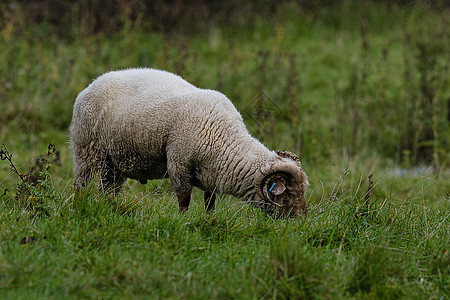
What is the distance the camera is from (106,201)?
4.18 m

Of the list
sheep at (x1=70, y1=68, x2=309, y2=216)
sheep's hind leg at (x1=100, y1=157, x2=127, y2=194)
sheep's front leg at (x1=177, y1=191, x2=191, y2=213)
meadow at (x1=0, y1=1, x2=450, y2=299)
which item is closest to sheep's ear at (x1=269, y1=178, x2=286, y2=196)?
sheep at (x1=70, y1=68, x2=309, y2=216)

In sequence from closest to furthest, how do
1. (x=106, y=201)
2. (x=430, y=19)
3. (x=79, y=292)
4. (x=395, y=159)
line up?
(x=79, y=292), (x=106, y=201), (x=395, y=159), (x=430, y=19)

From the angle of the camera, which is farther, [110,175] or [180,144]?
[110,175]

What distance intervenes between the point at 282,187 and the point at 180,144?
0.90 meters

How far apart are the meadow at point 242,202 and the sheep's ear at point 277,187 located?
8.8 inches

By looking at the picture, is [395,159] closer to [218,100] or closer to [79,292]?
[218,100]

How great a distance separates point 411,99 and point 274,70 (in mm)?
2632

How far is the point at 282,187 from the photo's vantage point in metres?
4.44

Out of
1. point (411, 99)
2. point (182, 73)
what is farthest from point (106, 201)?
point (411, 99)

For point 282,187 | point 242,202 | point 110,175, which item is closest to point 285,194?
point 282,187

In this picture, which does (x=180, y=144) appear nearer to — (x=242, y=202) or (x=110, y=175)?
(x=242, y=202)

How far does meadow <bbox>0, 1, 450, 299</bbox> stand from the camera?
11.2 ft

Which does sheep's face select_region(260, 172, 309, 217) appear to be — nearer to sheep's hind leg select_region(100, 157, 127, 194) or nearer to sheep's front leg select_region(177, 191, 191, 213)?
sheep's front leg select_region(177, 191, 191, 213)

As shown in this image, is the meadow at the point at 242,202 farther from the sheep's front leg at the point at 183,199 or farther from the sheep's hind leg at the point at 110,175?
the sheep's hind leg at the point at 110,175
